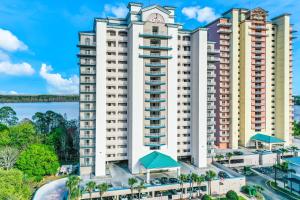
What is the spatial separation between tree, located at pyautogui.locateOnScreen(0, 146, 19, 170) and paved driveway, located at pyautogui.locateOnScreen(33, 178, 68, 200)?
11263 mm

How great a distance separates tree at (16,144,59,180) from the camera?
4609 centimetres

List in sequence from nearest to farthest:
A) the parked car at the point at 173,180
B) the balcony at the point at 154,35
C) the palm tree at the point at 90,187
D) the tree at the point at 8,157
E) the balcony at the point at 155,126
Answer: the palm tree at the point at 90,187 < the parked car at the point at 173,180 < the tree at the point at 8,157 < the balcony at the point at 154,35 < the balcony at the point at 155,126

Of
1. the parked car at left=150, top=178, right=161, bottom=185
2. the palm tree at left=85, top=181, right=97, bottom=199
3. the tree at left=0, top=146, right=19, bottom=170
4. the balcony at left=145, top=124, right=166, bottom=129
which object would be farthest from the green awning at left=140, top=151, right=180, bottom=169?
the tree at left=0, top=146, right=19, bottom=170

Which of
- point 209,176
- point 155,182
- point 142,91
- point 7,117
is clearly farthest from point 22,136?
point 209,176

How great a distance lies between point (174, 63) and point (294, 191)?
35259 millimetres

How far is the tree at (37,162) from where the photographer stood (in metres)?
46.1

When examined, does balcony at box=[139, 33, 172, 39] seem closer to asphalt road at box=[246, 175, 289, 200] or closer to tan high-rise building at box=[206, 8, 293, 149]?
tan high-rise building at box=[206, 8, 293, 149]

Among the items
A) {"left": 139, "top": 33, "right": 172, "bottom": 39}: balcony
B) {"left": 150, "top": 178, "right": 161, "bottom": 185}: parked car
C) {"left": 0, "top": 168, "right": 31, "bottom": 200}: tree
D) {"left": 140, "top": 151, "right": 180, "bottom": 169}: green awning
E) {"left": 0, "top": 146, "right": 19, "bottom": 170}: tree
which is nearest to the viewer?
{"left": 0, "top": 168, "right": 31, "bottom": 200}: tree

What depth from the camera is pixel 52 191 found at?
4122 centimetres

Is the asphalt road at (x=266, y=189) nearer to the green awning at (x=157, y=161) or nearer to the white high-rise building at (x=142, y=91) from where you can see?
the white high-rise building at (x=142, y=91)

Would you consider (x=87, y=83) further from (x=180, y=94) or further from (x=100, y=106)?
(x=180, y=94)

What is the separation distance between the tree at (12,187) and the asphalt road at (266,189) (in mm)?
41524

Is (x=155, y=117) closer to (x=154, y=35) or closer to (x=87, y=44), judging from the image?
(x=154, y=35)

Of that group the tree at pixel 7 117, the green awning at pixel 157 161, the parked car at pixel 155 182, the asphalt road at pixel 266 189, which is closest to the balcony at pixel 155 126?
the green awning at pixel 157 161
